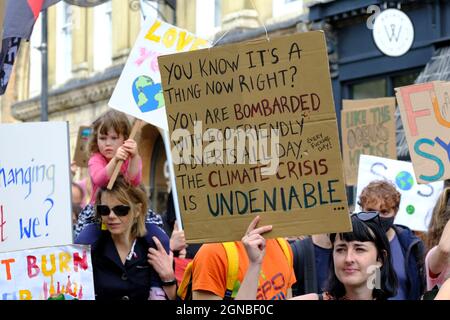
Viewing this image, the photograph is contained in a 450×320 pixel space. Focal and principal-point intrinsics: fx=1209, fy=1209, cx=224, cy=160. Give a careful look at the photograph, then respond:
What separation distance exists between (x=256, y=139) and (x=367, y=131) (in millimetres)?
5667

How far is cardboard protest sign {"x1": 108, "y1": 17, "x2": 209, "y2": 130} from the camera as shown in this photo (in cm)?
748

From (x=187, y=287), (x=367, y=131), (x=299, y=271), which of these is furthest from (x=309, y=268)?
(x=367, y=131)

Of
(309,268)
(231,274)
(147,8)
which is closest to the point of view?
(231,274)

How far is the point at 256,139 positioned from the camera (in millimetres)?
4953

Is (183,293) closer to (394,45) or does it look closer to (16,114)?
(394,45)

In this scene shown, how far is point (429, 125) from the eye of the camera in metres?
6.68

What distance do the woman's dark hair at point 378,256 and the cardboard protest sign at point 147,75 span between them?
98.9 inches

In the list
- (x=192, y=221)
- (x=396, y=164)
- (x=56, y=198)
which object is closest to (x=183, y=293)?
(x=192, y=221)

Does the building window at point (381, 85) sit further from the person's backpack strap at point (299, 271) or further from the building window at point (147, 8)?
the person's backpack strap at point (299, 271)

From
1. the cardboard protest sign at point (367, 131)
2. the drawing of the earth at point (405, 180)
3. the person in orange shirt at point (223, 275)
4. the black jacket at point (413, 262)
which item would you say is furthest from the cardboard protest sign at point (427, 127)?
the cardboard protest sign at point (367, 131)

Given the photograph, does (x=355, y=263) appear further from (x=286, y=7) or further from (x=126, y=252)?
(x=286, y=7)
